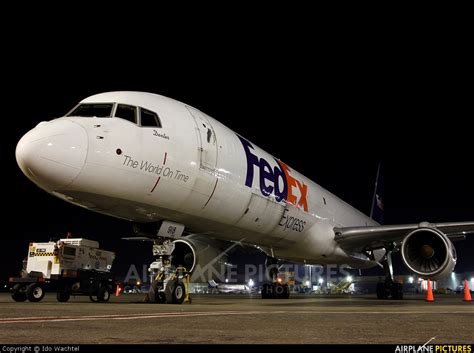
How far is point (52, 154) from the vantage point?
7426 mm

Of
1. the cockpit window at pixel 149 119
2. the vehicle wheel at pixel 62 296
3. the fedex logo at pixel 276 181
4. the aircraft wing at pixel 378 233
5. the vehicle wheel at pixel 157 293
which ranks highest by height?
the cockpit window at pixel 149 119

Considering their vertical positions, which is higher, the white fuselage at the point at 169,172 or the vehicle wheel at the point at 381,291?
the white fuselage at the point at 169,172

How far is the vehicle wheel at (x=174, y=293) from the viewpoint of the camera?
9.26 meters

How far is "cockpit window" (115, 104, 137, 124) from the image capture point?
28.8 ft

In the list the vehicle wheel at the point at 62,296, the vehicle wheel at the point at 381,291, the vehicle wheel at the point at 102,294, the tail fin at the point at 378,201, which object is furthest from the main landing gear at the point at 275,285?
the tail fin at the point at 378,201

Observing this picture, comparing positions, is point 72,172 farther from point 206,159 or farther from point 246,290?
point 246,290

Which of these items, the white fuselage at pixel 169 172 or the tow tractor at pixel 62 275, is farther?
the tow tractor at pixel 62 275

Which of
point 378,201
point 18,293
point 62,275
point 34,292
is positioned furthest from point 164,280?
point 378,201

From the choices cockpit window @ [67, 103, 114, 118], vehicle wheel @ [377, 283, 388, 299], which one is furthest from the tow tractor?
vehicle wheel @ [377, 283, 388, 299]

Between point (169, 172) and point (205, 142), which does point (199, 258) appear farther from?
point (169, 172)

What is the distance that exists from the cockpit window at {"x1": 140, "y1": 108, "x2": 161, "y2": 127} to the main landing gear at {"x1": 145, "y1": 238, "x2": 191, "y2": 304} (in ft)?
8.03

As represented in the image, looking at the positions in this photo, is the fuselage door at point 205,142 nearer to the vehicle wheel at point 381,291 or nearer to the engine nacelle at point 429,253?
the engine nacelle at point 429,253

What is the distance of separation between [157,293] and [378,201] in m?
19.9

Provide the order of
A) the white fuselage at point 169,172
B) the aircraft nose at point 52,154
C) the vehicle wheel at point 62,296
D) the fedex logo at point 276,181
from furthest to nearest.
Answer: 1. the vehicle wheel at point 62,296
2. the fedex logo at point 276,181
3. the white fuselage at point 169,172
4. the aircraft nose at point 52,154
